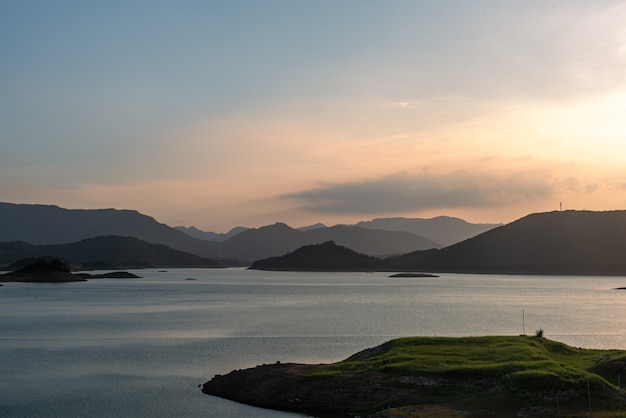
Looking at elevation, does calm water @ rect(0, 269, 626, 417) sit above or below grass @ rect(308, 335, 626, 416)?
below

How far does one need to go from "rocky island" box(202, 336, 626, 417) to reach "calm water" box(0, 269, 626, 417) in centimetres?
298

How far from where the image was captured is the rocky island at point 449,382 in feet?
118

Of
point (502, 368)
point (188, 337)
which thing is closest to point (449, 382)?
point (502, 368)

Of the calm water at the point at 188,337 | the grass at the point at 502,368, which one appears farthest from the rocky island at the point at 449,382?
the calm water at the point at 188,337

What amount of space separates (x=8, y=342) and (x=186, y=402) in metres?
40.7

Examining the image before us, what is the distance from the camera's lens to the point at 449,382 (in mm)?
40594

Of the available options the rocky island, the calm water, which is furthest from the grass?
the calm water

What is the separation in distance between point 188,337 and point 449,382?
144 ft

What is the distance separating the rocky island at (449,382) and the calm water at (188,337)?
117 inches

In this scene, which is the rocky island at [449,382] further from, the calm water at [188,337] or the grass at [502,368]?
the calm water at [188,337]

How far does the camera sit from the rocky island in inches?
1414

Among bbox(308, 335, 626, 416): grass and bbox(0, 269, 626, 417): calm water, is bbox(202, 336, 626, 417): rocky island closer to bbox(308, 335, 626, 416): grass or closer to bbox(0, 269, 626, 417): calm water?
bbox(308, 335, 626, 416): grass

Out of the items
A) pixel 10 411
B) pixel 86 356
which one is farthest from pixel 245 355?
pixel 10 411

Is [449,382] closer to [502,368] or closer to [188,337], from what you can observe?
[502,368]
